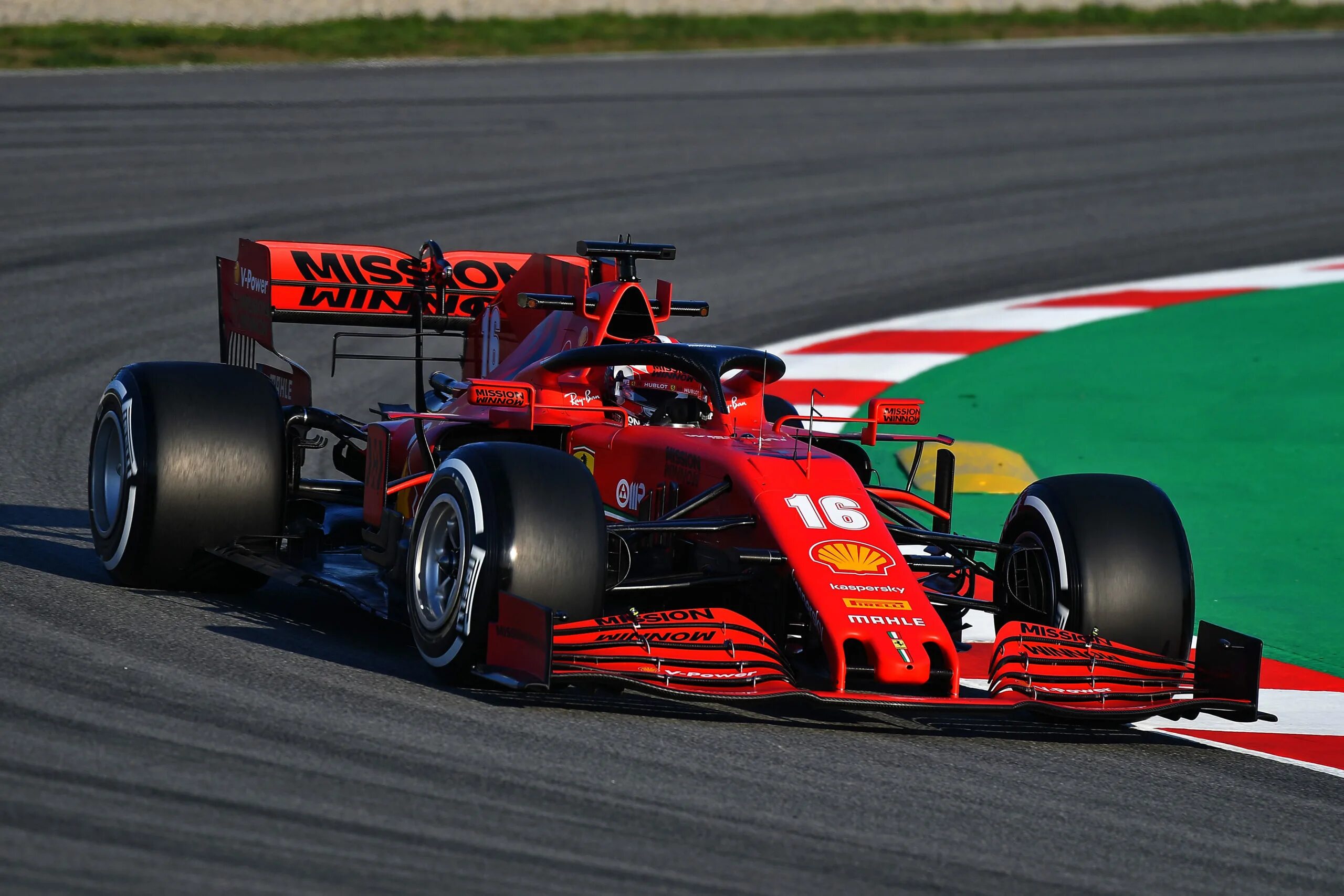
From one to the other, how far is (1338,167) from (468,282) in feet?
41.3

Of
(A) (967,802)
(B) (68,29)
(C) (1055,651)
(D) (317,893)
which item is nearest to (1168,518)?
(C) (1055,651)

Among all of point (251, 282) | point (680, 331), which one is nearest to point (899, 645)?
A: point (251, 282)

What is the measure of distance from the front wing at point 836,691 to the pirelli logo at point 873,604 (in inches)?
10.7

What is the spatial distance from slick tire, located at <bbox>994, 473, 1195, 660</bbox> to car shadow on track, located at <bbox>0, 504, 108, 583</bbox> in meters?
3.72

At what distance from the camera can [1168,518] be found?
273 inches

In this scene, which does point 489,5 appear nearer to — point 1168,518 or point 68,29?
point 68,29

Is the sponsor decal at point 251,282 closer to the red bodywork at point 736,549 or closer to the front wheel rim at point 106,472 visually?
the red bodywork at point 736,549

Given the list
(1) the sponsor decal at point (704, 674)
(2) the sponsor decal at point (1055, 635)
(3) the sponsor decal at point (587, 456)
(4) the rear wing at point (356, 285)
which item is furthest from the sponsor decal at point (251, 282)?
(2) the sponsor decal at point (1055, 635)

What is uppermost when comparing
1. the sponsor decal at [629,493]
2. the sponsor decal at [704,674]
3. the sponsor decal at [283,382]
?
the sponsor decal at [283,382]

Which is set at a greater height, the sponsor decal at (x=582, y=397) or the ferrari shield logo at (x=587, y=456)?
the sponsor decal at (x=582, y=397)

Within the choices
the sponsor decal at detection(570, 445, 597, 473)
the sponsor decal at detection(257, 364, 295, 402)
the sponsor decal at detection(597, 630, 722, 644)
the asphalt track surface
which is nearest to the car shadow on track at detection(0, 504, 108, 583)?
the asphalt track surface

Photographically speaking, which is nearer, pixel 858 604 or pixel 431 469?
pixel 858 604

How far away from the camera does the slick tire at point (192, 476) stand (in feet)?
24.6

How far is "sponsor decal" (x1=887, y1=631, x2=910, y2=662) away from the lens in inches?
242
